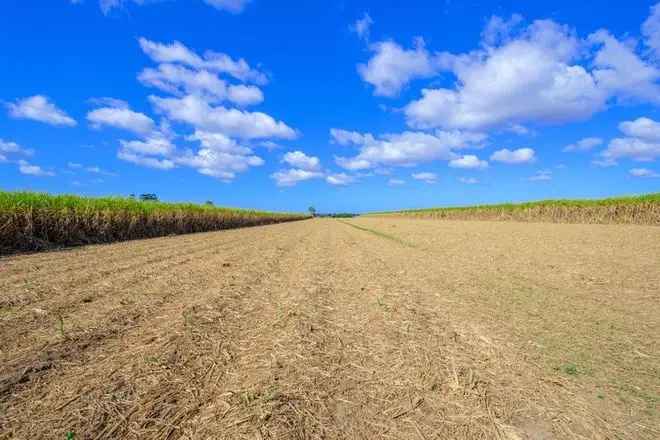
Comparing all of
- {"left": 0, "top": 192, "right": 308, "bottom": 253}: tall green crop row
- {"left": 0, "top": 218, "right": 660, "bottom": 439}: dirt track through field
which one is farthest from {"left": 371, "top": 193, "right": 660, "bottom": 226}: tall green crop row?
{"left": 0, "top": 192, "right": 308, "bottom": 253}: tall green crop row

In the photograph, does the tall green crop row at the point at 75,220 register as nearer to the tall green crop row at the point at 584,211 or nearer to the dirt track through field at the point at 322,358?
the dirt track through field at the point at 322,358

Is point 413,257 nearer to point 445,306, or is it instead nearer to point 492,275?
point 492,275

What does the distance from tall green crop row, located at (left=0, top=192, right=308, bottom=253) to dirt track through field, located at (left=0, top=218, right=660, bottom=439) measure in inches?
202

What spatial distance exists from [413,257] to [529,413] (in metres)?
7.16

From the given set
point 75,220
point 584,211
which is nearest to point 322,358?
point 75,220

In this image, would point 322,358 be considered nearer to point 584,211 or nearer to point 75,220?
point 75,220

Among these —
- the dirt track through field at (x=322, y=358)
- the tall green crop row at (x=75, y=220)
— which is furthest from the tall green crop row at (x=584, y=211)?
the tall green crop row at (x=75, y=220)

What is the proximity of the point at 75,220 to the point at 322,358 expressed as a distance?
13055 mm

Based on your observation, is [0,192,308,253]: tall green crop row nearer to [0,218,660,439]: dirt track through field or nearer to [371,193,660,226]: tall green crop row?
[0,218,660,439]: dirt track through field

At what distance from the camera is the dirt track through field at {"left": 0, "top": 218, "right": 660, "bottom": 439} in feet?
6.94

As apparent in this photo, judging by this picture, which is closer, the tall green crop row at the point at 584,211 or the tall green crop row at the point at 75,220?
the tall green crop row at the point at 75,220

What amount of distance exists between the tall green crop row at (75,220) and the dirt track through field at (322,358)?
513 centimetres

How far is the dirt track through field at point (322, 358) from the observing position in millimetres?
2115

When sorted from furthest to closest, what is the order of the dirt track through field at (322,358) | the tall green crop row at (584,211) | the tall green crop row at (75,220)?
the tall green crop row at (584,211)
the tall green crop row at (75,220)
the dirt track through field at (322,358)
